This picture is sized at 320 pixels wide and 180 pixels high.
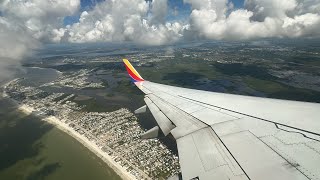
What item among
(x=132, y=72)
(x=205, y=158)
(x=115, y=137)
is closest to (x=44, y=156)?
(x=115, y=137)

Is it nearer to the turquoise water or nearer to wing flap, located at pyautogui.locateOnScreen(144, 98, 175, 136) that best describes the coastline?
the turquoise water

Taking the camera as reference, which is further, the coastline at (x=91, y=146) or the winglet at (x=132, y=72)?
the coastline at (x=91, y=146)

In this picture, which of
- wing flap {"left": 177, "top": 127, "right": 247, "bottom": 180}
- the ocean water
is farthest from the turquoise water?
wing flap {"left": 177, "top": 127, "right": 247, "bottom": 180}

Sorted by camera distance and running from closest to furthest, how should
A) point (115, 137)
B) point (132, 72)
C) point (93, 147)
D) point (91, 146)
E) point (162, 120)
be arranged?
point (162, 120)
point (132, 72)
point (93, 147)
point (91, 146)
point (115, 137)

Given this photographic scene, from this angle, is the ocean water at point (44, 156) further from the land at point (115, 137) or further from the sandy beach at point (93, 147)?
the land at point (115, 137)

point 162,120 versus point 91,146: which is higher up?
point 162,120

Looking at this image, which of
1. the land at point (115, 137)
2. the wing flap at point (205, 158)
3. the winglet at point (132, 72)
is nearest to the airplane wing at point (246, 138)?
the wing flap at point (205, 158)

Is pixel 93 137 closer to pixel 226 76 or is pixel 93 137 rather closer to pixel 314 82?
pixel 226 76

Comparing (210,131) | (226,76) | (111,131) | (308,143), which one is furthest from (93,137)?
(226,76)

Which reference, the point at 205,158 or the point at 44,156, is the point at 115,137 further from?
the point at 205,158

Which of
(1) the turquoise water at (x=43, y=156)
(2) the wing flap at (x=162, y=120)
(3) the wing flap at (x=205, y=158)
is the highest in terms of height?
(3) the wing flap at (x=205, y=158)

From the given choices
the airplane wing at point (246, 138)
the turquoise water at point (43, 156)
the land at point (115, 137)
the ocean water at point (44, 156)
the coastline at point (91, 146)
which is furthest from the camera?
the turquoise water at point (43, 156)
